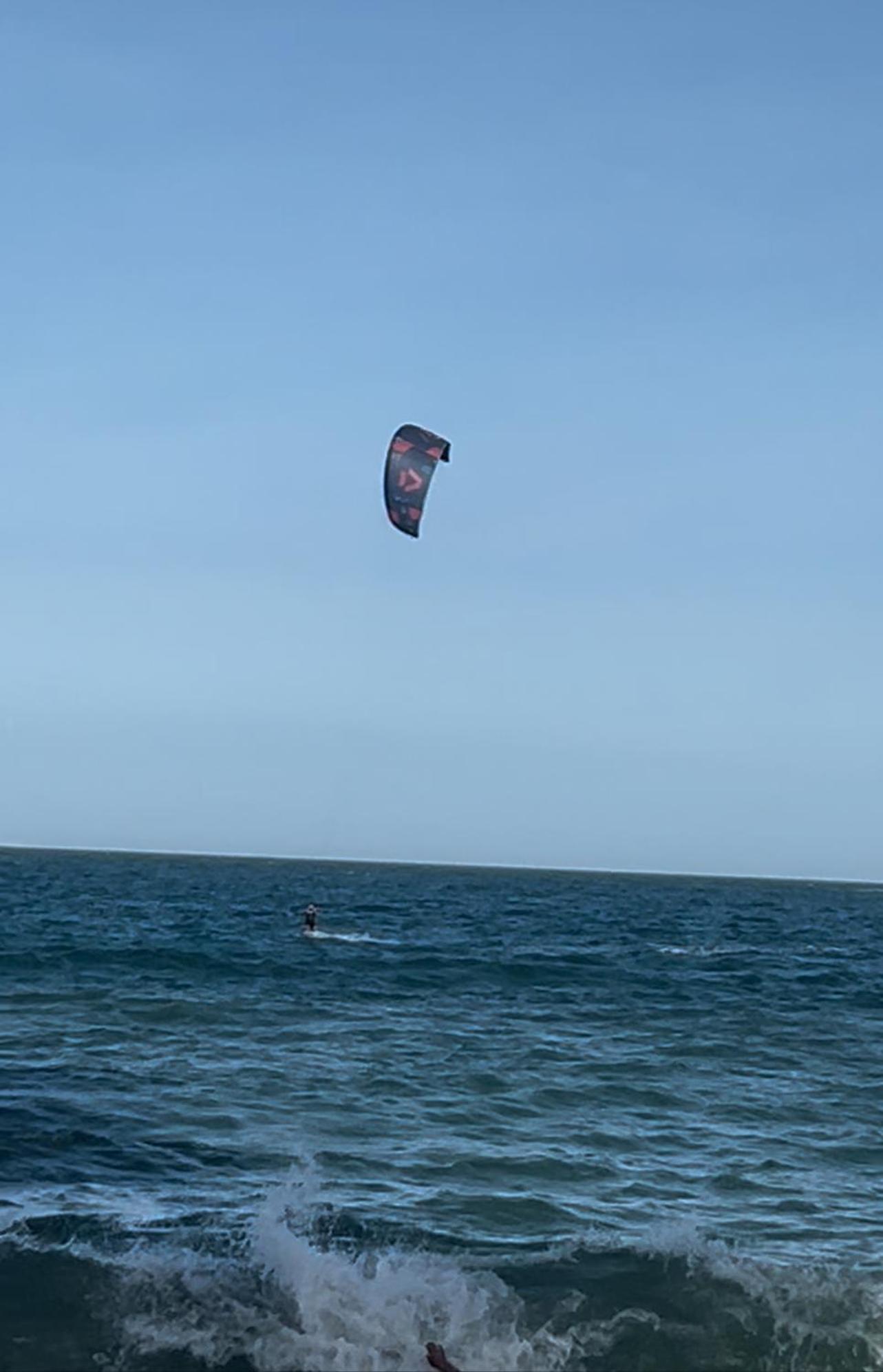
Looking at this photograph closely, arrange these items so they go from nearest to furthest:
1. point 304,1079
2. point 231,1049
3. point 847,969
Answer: point 304,1079 < point 231,1049 < point 847,969

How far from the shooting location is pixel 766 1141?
17.0 meters

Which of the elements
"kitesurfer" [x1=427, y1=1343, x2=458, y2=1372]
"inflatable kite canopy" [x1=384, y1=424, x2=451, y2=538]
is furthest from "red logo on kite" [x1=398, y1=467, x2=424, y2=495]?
"kitesurfer" [x1=427, y1=1343, x2=458, y2=1372]

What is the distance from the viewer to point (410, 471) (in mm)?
19781

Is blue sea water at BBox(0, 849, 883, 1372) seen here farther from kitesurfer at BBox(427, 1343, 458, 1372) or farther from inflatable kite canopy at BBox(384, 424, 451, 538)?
inflatable kite canopy at BBox(384, 424, 451, 538)

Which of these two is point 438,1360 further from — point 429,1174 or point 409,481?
point 409,481

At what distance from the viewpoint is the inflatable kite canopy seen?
766 inches

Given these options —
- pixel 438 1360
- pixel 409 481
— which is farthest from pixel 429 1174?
pixel 409 481

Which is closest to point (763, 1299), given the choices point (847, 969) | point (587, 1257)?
point (587, 1257)

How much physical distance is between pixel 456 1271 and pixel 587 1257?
1241 millimetres

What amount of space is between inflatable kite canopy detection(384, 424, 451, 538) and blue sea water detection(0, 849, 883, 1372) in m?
7.33

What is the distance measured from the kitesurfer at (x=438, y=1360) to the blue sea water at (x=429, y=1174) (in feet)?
1.39

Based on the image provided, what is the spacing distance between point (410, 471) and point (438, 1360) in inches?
476

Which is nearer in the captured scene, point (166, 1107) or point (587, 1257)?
point (587, 1257)

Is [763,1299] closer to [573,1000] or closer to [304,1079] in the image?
[304,1079]
